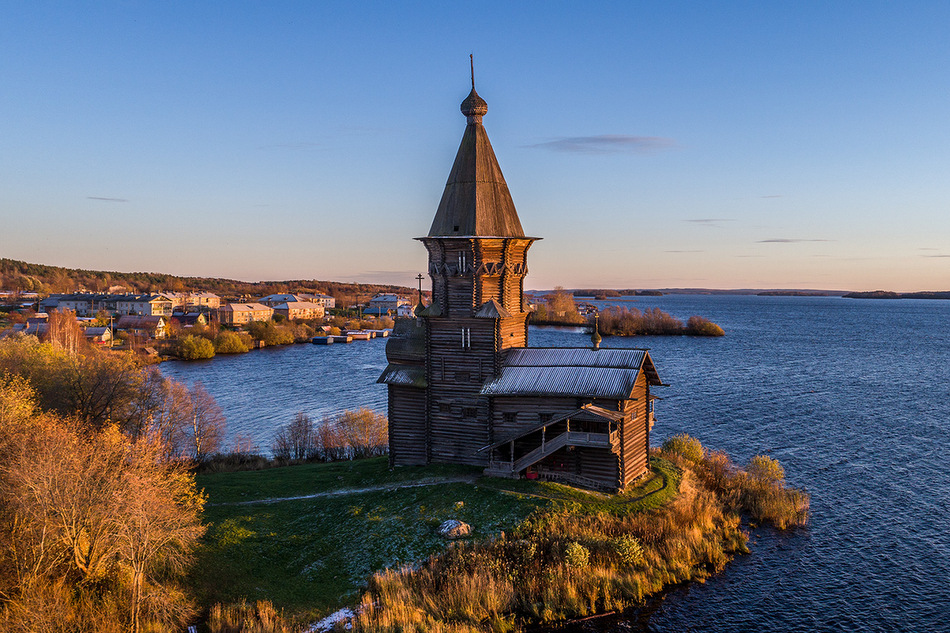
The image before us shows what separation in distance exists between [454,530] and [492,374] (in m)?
8.87

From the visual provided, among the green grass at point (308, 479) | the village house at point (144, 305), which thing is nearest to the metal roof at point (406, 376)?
the green grass at point (308, 479)

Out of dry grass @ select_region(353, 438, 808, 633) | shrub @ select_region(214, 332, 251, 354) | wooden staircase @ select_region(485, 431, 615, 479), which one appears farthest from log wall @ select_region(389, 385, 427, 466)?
shrub @ select_region(214, 332, 251, 354)

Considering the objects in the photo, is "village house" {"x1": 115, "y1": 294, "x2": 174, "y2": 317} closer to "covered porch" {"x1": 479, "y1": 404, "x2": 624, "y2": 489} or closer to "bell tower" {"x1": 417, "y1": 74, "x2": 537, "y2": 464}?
"bell tower" {"x1": 417, "y1": 74, "x2": 537, "y2": 464}

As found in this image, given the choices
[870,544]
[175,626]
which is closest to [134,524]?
[175,626]

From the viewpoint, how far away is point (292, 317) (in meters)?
155

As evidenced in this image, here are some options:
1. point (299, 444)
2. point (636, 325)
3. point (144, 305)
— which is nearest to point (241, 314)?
point (144, 305)

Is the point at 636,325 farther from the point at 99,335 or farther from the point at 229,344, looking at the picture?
the point at 99,335

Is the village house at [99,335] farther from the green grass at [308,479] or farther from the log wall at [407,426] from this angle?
the log wall at [407,426]

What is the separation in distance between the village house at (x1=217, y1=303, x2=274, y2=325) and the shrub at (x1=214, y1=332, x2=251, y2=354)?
100 ft

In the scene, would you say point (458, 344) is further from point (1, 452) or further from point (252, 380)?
point (252, 380)

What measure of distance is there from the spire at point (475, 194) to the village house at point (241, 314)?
113657mm

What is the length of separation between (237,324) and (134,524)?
404ft

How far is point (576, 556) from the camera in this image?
2103 centimetres

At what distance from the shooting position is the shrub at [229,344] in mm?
102312
